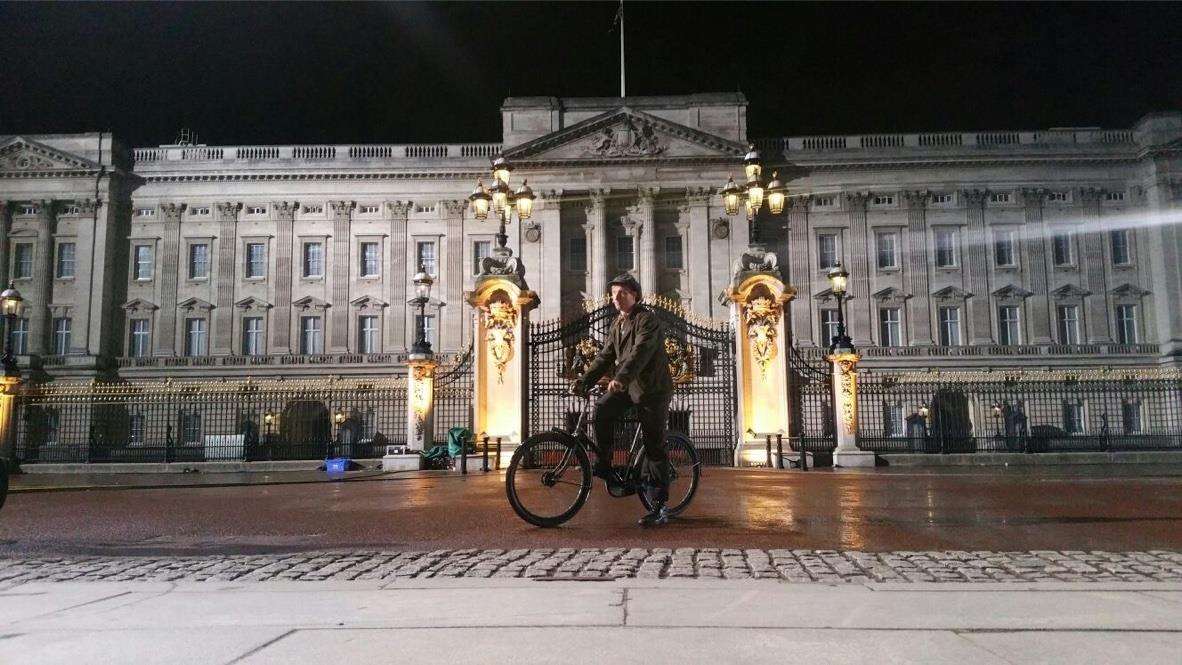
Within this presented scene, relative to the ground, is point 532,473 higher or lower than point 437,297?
lower

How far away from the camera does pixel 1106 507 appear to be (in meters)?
8.78

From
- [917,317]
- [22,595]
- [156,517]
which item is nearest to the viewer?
[22,595]

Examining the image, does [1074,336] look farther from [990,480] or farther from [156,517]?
[156,517]

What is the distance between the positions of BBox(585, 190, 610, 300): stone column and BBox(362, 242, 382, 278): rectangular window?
1267 cm

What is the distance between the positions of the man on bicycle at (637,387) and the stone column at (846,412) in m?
13.6

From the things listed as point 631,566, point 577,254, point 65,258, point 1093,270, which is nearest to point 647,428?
point 631,566

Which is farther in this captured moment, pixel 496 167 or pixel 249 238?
pixel 249 238

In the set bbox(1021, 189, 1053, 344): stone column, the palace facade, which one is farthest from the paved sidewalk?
bbox(1021, 189, 1053, 344): stone column

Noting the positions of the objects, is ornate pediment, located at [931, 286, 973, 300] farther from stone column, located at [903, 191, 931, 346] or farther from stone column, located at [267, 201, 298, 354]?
stone column, located at [267, 201, 298, 354]

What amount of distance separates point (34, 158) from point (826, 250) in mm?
47032

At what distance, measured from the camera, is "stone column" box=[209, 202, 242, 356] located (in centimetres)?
4953

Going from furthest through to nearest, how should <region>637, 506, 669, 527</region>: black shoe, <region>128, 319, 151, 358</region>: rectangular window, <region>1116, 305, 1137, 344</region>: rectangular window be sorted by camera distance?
<region>128, 319, 151, 358</region>: rectangular window < <region>1116, 305, 1137, 344</region>: rectangular window < <region>637, 506, 669, 527</region>: black shoe

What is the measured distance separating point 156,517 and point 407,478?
21.5 ft

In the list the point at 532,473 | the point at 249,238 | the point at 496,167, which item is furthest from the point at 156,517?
the point at 249,238
